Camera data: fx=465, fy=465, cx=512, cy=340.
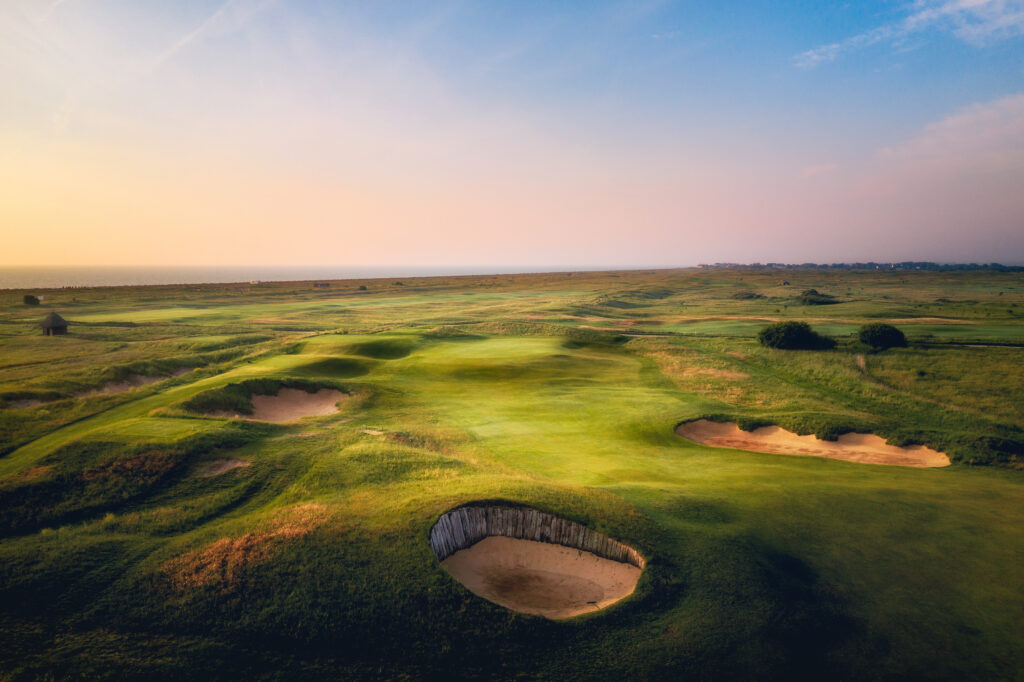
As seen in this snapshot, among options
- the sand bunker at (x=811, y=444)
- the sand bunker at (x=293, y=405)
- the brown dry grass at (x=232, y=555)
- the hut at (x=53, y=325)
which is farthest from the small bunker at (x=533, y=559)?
the hut at (x=53, y=325)

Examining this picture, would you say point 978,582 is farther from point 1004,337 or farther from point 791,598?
point 1004,337

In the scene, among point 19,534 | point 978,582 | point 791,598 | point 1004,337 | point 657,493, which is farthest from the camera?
point 1004,337

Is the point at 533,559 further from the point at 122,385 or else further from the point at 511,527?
the point at 122,385

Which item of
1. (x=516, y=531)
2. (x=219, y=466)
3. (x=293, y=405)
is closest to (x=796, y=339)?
(x=516, y=531)

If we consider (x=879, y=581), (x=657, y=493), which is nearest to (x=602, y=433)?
(x=657, y=493)

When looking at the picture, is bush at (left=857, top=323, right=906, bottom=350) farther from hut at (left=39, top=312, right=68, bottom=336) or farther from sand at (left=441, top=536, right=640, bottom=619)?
hut at (left=39, top=312, right=68, bottom=336)

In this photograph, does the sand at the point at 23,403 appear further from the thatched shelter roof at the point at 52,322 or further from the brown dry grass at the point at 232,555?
the thatched shelter roof at the point at 52,322
